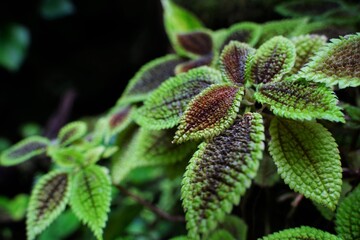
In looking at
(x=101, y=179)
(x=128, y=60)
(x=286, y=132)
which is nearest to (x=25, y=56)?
(x=128, y=60)

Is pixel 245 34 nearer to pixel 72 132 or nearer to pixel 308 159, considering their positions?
pixel 308 159

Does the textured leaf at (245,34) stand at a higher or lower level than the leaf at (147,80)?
higher

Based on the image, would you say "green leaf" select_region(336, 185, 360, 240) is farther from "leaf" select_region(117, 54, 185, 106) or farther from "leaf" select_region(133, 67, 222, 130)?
"leaf" select_region(117, 54, 185, 106)

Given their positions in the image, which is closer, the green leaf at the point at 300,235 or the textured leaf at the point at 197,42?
the green leaf at the point at 300,235

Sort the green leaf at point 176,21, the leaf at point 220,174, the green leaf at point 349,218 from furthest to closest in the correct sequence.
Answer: the green leaf at point 176,21 → the green leaf at point 349,218 → the leaf at point 220,174

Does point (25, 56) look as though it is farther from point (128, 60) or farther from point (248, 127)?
point (248, 127)

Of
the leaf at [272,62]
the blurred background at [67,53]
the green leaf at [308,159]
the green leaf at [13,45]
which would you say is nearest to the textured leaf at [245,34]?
the leaf at [272,62]

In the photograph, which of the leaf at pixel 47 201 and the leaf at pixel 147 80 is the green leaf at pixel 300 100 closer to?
the leaf at pixel 147 80
